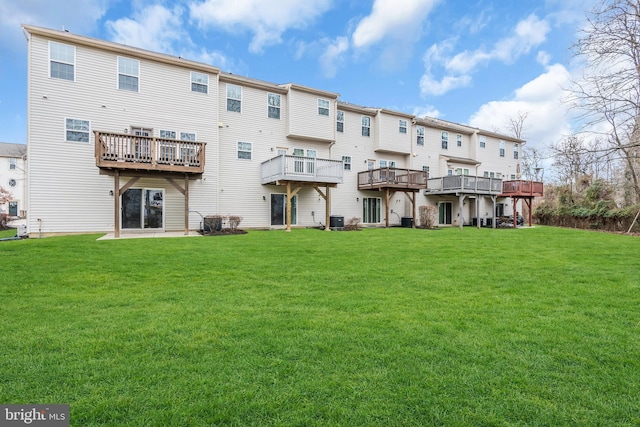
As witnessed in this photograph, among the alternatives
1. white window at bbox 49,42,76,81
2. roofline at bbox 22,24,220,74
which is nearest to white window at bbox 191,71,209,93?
roofline at bbox 22,24,220,74

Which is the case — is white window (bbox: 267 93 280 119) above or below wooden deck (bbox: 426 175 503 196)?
above

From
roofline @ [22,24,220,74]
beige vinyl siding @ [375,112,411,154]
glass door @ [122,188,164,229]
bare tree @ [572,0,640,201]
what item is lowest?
glass door @ [122,188,164,229]

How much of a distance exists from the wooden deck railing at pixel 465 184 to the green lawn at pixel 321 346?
48.6 feet

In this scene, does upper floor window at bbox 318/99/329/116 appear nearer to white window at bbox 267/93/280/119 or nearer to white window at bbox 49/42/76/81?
white window at bbox 267/93/280/119

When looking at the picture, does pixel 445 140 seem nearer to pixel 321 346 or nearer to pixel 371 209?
pixel 371 209

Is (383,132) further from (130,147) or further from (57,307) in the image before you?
(57,307)

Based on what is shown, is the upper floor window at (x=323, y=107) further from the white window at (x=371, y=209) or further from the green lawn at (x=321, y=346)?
the green lawn at (x=321, y=346)

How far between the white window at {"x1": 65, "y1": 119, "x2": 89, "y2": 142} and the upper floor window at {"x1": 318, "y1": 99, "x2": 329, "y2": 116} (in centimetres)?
1100

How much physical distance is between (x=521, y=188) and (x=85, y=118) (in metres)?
26.1

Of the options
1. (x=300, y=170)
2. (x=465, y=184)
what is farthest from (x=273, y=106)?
(x=465, y=184)

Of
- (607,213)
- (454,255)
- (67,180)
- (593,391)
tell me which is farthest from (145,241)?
(607,213)

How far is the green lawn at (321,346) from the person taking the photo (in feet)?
6.80

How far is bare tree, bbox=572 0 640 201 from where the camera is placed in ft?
21.2

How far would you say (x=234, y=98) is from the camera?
1563 cm
